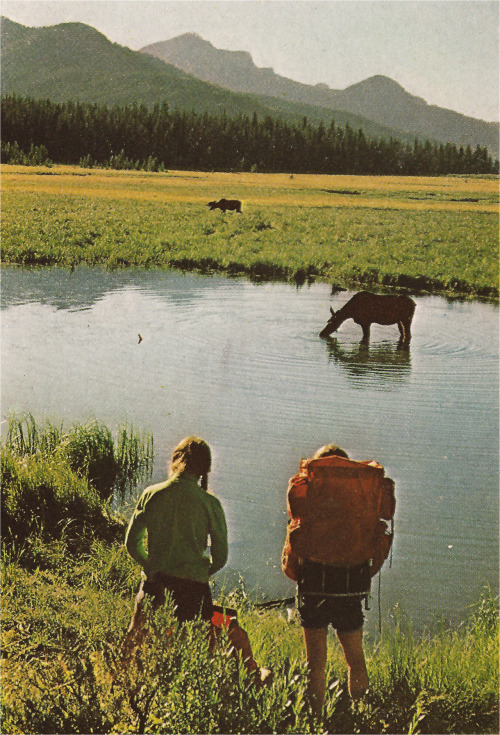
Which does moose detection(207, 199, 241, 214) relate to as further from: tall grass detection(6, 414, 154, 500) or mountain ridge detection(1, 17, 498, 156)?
tall grass detection(6, 414, 154, 500)

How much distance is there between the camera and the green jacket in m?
3.84

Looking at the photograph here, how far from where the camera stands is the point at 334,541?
152 inches

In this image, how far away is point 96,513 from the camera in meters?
7.21

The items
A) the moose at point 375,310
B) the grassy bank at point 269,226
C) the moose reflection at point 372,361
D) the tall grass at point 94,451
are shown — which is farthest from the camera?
the grassy bank at point 269,226

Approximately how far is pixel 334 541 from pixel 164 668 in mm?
1114

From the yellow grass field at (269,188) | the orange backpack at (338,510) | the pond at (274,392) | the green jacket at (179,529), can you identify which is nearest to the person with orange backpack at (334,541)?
the orange backpack at (338,510)

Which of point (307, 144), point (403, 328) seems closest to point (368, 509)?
point (403, 328)

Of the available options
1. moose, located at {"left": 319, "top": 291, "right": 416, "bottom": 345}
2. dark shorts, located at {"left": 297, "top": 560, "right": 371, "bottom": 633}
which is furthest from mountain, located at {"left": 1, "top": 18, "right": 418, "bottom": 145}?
dark shorts, located at {"left": 297, "top": 560, "right": 371, "bottom": 633}

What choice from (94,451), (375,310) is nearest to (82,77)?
(375,310)

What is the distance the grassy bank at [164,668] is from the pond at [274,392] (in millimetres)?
1041

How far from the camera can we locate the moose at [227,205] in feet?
49.0

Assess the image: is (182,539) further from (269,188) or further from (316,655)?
(269,188)

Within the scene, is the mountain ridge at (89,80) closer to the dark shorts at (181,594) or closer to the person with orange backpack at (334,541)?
the dark shorts at (181,594)

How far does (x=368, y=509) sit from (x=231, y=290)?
12171 millimetres
